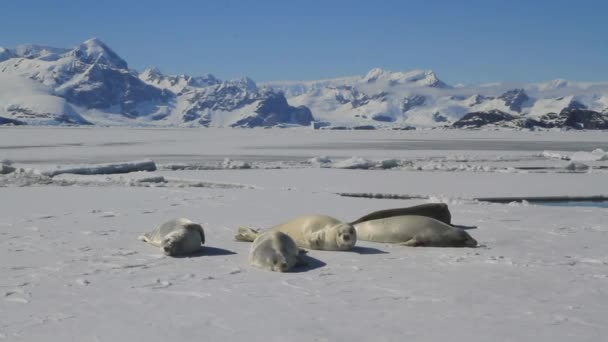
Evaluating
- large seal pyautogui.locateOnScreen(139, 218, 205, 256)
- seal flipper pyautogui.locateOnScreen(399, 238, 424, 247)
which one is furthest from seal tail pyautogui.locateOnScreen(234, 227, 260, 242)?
seal flipper pyautogui.locateOnScreen(399, 238, 424, 247)

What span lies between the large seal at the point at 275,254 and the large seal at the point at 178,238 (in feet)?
2.84

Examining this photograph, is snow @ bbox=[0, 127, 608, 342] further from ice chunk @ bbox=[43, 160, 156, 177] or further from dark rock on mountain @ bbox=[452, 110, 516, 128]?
dark rock on mountain @ bbox=[452, 110, 516, 128]

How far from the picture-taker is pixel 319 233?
24.7ft

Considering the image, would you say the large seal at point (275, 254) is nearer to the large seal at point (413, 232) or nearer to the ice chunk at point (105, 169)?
the large seal at point (413, 232)

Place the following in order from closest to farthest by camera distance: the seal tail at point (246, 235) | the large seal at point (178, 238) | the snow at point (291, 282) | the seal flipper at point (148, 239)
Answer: the snow at point (291, 282)
the large seal at point (178, 238)
the seal flipper at point (148, 239)
the seal tail at point (246, 235)

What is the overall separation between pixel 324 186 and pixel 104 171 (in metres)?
7.61

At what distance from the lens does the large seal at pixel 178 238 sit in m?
6.99

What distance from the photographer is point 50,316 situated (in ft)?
15.1

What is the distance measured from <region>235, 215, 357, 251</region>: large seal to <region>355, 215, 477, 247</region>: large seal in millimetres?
694

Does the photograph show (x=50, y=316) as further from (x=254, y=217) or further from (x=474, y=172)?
(x=474, y=172)

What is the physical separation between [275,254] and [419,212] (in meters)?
2.90

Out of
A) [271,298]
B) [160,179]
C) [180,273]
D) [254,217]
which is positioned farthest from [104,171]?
[271,298]

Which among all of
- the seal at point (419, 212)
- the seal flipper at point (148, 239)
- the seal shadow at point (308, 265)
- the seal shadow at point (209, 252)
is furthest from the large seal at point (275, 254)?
the seal at point (419, 212)

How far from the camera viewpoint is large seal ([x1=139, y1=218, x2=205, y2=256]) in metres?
6.99
